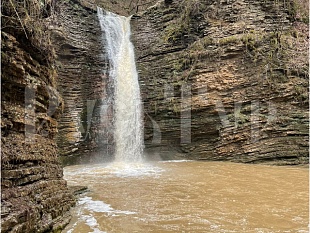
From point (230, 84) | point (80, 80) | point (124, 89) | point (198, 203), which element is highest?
point (80, 80)

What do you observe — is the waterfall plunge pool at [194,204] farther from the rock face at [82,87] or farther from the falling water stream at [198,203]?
the rock face at [82,87]

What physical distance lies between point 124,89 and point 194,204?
32.4 feet

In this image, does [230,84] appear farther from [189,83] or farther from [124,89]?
[124,89]

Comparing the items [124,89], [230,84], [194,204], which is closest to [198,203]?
[194,204]

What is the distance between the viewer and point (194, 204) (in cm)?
521

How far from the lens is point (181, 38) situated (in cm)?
1423

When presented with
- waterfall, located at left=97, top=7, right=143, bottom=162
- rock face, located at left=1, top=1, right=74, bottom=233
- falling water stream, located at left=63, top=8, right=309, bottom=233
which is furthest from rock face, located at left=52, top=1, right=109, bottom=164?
rock face, located at left=1, top=1, right=74, bottom=233

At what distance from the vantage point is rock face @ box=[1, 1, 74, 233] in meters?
3.35

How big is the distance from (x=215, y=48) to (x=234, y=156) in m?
4.83

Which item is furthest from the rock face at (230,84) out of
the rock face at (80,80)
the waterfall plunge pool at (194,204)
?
the waterfall plunge pool at (194,204)

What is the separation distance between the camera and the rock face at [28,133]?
132 inches

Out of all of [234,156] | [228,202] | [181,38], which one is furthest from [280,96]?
[228,202]

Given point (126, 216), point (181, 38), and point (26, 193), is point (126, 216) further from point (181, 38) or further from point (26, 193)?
point (181, 38)

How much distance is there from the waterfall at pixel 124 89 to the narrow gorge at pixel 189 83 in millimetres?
51
